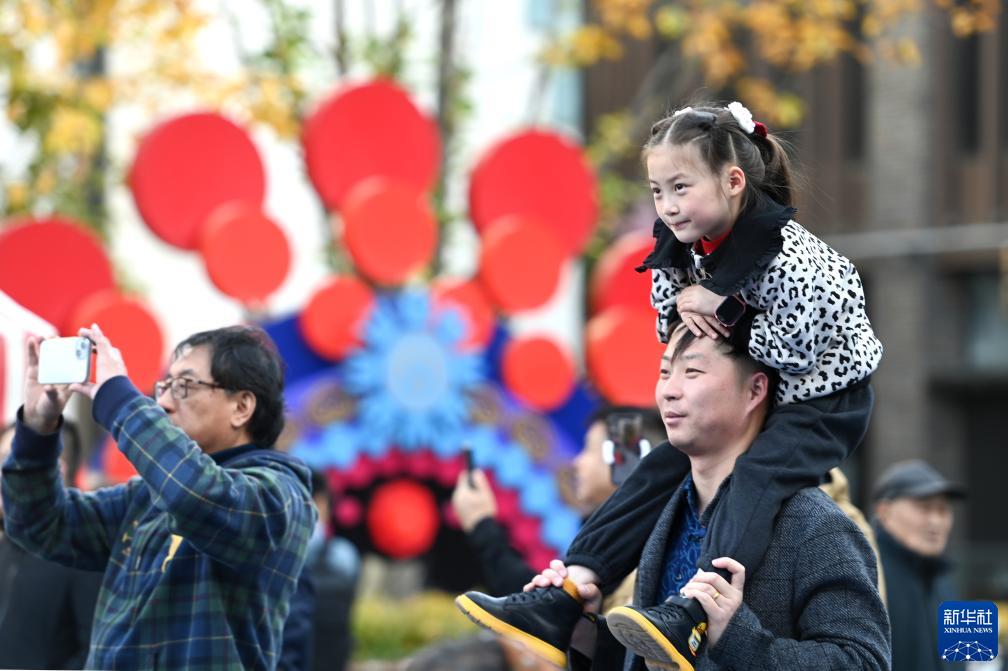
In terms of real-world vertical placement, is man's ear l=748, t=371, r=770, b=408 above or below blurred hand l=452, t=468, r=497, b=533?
above

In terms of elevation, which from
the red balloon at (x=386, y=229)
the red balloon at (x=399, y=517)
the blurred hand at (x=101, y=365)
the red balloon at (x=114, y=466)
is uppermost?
the red balloon at (x=386, y=229)

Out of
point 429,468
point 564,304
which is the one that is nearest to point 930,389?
point 564,304

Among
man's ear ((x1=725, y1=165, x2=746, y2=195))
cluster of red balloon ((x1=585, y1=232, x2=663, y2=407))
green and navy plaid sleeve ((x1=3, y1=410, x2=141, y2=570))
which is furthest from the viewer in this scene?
cluster of red balloon ((x1=585, y1=232, x2=663, y2=407))

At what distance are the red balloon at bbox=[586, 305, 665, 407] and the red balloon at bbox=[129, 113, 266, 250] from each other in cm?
253

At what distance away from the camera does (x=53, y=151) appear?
419 inches

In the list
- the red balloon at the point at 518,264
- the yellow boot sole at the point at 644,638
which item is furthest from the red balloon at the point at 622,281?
the yellow boot sole at the point at 644,638

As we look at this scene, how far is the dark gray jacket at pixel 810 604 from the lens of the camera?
271cm

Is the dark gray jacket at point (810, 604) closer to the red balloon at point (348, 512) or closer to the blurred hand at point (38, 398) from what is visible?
the blurred hand at point (38, 398)

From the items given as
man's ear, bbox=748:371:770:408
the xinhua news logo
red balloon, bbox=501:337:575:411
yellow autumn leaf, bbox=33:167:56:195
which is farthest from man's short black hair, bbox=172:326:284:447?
yellow autumn leaf, bbox=33:167:56:195

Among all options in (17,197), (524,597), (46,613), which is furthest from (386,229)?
(524,597)

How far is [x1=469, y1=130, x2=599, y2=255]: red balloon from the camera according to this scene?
10461 mm

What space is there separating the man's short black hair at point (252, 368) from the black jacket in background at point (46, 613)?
101cm

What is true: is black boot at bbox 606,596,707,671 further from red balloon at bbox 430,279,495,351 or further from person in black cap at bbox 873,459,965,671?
red balloon at bbox 430,279,495,351

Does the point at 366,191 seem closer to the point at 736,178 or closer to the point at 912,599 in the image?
the point at 912,599
